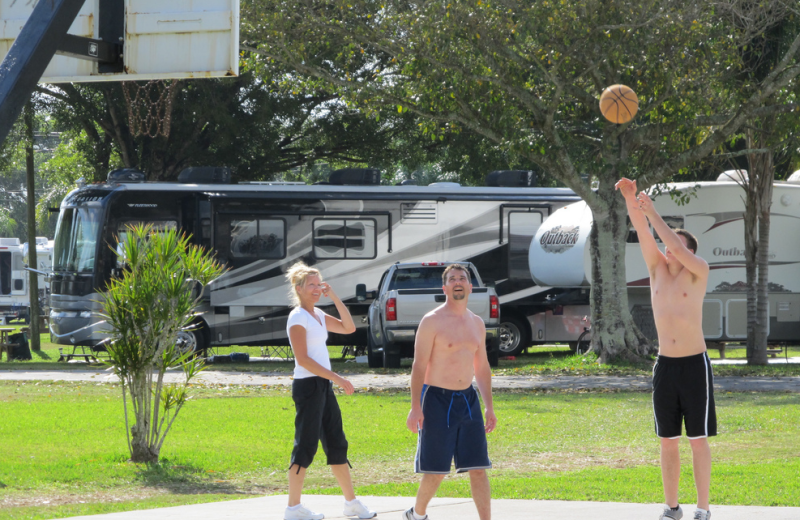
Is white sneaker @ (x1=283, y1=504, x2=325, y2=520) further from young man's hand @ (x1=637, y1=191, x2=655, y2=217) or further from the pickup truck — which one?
the pickup truck

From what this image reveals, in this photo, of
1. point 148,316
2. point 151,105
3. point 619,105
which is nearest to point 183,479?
point 148,316

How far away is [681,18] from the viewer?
54.9 ft

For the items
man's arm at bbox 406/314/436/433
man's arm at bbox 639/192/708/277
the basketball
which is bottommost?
man's arm at bbox 406/314/436/433

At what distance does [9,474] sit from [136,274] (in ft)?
6.82

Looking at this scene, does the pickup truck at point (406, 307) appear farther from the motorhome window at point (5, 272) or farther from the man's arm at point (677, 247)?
the motorhome window at point (5, 272)

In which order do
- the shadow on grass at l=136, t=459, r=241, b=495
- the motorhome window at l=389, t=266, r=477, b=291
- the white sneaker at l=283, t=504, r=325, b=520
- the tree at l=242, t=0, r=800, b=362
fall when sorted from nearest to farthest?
the white sneaker at l=283, t=504, r=325, b=520 → the shadow on grass at l=136, t=459, r=241, b=495 → the tree at l=242, t=0, r=800, b=362 → the motorhome window at l=389, t=266, r=477, b=291

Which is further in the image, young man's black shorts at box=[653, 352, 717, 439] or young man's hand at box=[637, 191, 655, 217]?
young man's hand at box=[637, 191, 655, 217]

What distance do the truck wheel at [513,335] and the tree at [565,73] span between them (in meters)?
3.50

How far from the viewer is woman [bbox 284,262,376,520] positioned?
6.75 meters

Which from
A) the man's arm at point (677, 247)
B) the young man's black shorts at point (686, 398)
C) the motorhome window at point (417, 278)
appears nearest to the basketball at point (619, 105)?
the man's arm at point (677, 247)

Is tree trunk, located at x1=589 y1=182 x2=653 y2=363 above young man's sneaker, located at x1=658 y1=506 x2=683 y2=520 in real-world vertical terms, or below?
above

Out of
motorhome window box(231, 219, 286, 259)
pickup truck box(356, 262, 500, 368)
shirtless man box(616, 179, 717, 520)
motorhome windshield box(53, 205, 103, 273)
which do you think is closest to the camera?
shirtless man box(616, 179, 717, 520)

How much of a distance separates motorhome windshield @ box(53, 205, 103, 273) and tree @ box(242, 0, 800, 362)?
5.22 metres

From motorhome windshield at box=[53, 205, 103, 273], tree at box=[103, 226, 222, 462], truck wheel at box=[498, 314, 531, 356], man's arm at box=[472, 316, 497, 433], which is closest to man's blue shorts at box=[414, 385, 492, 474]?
man's arm at box=[472, 316, 497, 433]
